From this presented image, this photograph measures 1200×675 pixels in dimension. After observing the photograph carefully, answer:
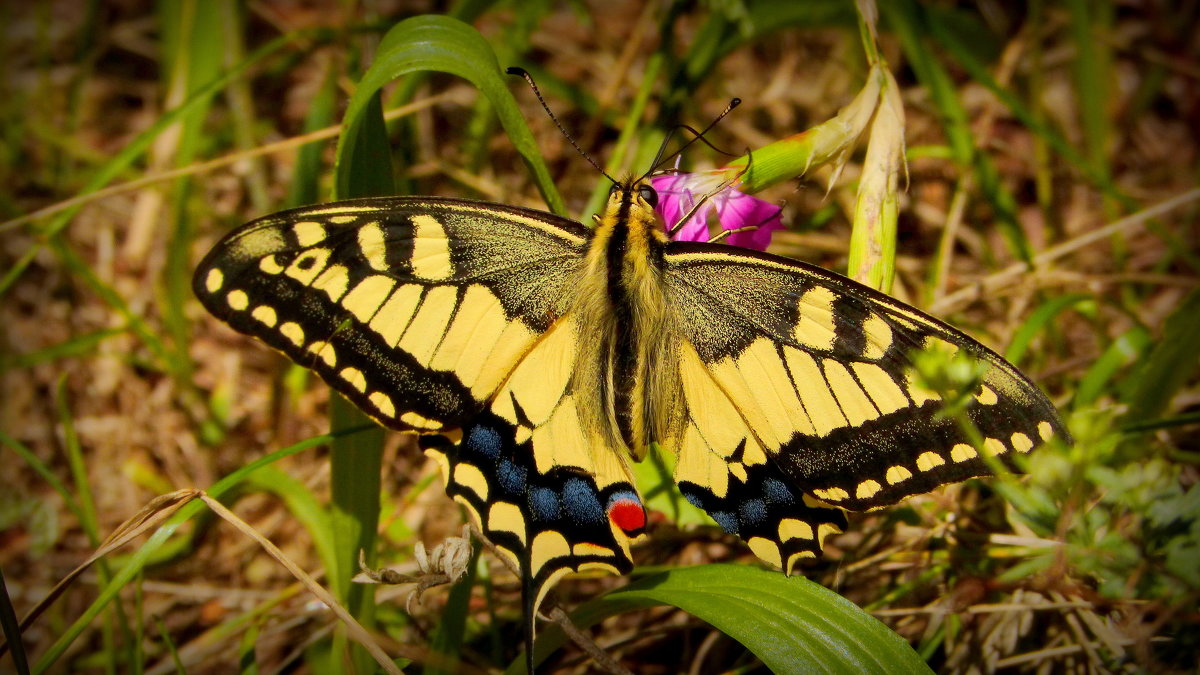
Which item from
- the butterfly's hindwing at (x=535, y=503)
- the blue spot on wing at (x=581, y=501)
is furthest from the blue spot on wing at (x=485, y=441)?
the blue spot on wing at (x=581, y=501)

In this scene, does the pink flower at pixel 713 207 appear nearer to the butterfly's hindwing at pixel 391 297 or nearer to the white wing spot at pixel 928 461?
the butterfly's hindwing at pixel 391 297

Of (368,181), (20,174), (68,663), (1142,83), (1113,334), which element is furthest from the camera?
(1142,83)

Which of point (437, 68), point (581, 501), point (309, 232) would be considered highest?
point (437, 68)

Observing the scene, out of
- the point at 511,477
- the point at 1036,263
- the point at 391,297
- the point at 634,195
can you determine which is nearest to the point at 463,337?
the point at 391,297

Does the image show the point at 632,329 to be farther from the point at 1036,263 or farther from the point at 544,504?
the point at 1036,263

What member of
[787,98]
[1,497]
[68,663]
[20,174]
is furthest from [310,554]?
[787,98]

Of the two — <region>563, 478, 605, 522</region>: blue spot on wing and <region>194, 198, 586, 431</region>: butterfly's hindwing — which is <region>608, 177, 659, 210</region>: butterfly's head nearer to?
<region>194, 198, 586, 431</region>: butterfly's hindwing

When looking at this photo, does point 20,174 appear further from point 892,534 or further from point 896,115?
point 892,534
